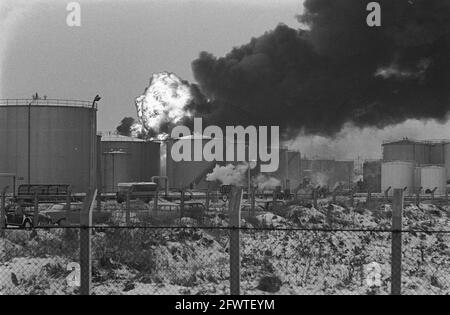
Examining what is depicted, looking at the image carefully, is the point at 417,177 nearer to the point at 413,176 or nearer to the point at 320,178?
the point at 413,176

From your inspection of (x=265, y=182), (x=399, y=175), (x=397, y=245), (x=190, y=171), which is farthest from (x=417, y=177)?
(x=397, y=245)

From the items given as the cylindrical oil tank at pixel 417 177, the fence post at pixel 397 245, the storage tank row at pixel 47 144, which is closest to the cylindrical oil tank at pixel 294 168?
the cylindrical oil tank at pixel 417 177

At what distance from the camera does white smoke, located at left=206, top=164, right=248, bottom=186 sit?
2398 inches

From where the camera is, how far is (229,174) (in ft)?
201

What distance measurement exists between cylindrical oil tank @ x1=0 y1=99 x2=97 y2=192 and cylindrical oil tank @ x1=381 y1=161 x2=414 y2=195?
100 feet

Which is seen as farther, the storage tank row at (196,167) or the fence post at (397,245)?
the storage tank row at (196,167)

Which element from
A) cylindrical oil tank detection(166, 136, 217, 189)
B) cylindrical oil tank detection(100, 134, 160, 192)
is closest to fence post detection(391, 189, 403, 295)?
cylindrical oil tank detection(100, 134, 160, 192)

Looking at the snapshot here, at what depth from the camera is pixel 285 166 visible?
68.9 meters

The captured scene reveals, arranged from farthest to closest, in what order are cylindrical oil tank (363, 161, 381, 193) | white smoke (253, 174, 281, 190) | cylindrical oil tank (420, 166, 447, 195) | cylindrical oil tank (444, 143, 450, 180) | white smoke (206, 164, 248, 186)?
cylindrical oil tank (363, 161, 381, 193) → cylindrical oil tank (444, 143, 450, 180) → white smoke (253, 174, 281, 190) → cylindrical oil tank (420, 166, 447, 195) → white smoke (206, 164, 248, 186)

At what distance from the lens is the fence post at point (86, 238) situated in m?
7.71

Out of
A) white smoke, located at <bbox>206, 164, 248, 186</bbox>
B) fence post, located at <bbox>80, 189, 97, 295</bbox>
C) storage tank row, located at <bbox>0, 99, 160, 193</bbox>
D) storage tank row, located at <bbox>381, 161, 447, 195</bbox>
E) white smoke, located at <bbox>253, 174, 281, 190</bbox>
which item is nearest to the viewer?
fence post, located at <bbox>80, 189, 97, 295</bbox>

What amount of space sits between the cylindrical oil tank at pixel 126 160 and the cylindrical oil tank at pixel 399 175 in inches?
939

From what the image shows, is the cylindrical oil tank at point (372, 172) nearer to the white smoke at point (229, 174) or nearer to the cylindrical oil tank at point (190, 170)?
the white smoke at point (229, 174)

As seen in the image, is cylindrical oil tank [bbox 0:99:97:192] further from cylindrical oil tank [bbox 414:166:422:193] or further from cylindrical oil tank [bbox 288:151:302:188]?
cylindrical oil tank [bbox 414:166:422:193]
